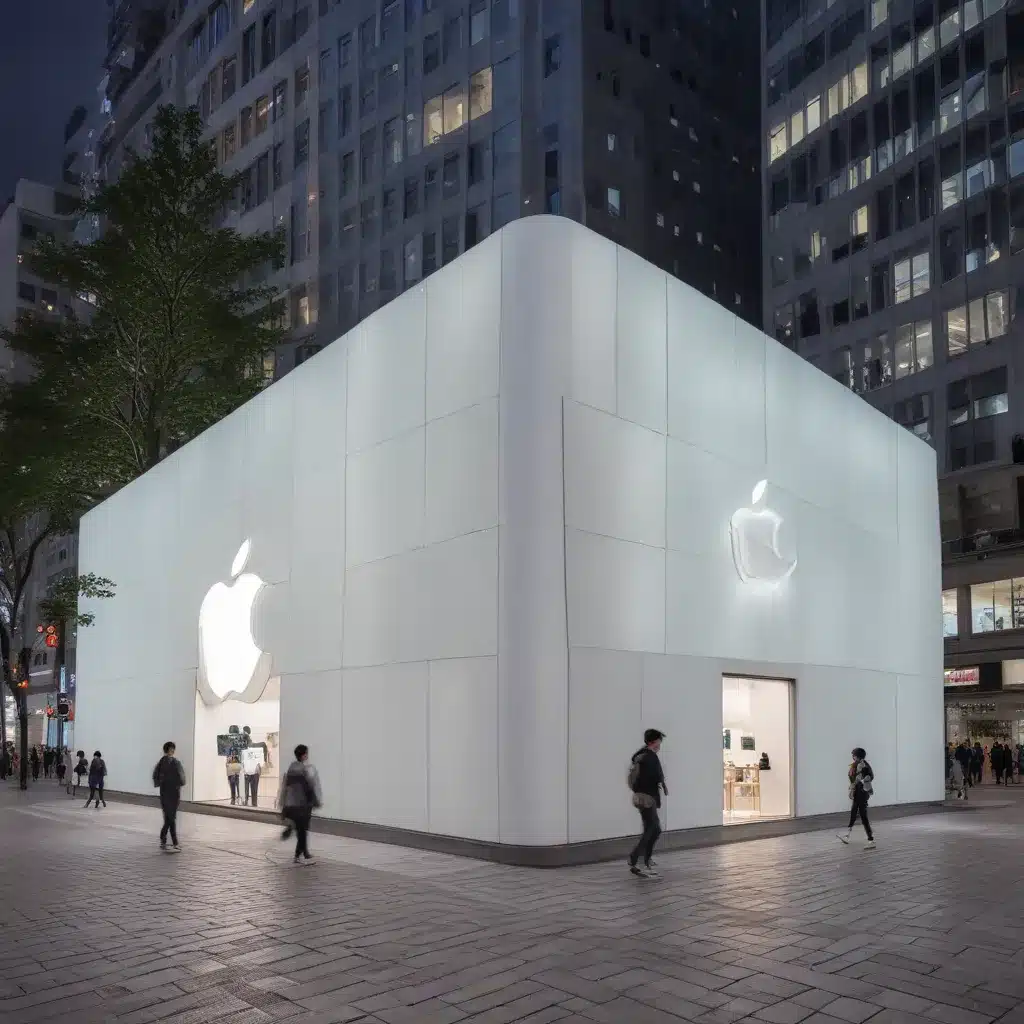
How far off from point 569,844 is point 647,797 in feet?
4.84

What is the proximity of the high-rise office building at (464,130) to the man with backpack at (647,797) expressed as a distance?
41.1m

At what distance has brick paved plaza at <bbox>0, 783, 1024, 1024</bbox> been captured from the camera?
23.7 feet

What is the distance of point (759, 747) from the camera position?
1848cm

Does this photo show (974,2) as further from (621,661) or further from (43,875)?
(43,875)

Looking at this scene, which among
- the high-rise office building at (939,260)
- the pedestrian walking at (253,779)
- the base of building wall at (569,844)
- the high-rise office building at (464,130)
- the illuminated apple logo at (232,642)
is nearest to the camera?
the base of building wall at (569,844)

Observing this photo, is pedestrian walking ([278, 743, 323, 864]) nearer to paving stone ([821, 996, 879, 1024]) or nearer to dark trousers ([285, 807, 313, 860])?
dark trousers ([285, 807, 313, 860])

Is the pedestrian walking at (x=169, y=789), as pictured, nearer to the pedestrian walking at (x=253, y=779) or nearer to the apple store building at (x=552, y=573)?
the apple store building at (x=552, y=573)

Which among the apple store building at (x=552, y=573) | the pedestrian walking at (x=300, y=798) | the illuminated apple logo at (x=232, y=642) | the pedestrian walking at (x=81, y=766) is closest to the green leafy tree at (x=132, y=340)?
the pedestrian walking at (x=81, y=766)

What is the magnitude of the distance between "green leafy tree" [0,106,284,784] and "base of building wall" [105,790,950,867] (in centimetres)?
1833

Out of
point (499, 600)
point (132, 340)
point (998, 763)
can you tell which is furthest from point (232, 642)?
point (998, 763)

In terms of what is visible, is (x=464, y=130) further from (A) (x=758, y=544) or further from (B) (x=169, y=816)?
(B) (x=169, y=816)

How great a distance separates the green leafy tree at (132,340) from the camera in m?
34.4

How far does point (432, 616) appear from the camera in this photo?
15336 mm

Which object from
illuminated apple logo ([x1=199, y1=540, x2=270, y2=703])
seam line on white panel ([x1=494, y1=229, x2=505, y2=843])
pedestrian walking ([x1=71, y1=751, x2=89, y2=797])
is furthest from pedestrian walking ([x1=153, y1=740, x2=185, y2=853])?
pedestrian walking ([x1=71, y1=751, x2=89, y2=797])
